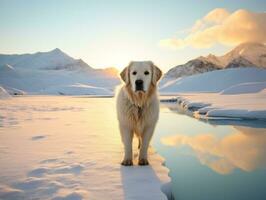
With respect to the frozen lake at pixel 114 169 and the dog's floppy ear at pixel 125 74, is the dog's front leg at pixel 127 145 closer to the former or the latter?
the frozen lake at pixel 114 169

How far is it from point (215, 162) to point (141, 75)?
3.20 meters

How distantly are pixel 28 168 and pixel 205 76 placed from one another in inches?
4015

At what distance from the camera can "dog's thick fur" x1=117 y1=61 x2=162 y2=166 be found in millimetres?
5328

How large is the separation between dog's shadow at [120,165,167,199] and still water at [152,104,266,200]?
2.30 ft

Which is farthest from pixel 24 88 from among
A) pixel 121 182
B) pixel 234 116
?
pixel 121 182

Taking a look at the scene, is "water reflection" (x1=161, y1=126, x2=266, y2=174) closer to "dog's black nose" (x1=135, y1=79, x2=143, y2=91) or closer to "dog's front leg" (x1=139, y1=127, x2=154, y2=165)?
"dog's front leg" (x1=139, y1=127, x2=154, y2=165)

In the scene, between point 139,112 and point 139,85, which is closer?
point 139,85

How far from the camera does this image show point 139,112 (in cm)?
545

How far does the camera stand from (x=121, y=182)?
4.12 m

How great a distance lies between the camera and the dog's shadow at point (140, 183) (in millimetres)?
3629

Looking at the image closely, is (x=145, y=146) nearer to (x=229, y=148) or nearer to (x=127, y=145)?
(x=127, y=145)

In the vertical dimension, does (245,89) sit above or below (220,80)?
below

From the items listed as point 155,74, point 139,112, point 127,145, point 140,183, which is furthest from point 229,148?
point 140,183

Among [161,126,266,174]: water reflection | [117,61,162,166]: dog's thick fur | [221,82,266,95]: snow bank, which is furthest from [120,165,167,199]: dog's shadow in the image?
[221,82,266,95]: snow bank
